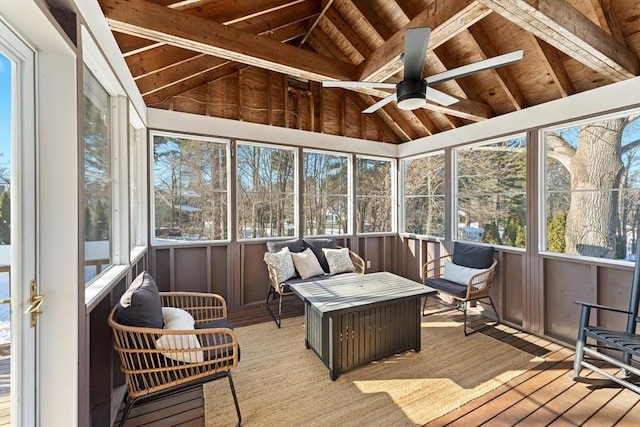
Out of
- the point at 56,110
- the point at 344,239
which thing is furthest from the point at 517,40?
the point at 56,110

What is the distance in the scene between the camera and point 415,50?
1.93 metres

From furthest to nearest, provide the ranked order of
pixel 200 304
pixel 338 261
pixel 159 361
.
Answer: pixel 338 261, pixel 200 304, pixel 159 361

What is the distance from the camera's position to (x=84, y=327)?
1.48m

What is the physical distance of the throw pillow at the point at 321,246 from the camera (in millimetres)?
4121

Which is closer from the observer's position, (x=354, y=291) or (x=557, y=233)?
(x=354, y=291)

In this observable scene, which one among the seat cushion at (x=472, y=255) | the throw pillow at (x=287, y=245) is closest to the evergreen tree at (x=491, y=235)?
the seat cushion at (x=472, y=255)

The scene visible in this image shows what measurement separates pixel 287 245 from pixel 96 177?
2.49 metres

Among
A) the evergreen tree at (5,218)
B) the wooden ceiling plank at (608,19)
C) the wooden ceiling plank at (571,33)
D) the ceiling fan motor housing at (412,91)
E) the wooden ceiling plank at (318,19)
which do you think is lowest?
the evergreen tree at (5,218)

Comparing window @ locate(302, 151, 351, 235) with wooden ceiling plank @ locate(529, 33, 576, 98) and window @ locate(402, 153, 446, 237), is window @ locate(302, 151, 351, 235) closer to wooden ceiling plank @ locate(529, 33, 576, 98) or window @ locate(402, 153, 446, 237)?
window @ locate(402, 153, 446, 237)

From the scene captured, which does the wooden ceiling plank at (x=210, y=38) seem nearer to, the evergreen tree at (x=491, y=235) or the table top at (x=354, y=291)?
the table top at (x=354, y=291)

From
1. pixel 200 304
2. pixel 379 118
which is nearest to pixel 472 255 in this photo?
pixel 379 118

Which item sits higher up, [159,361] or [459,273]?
[459,273]

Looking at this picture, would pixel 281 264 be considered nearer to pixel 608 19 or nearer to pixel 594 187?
pixel 594 187

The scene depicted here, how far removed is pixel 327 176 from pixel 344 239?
43.8 inches
